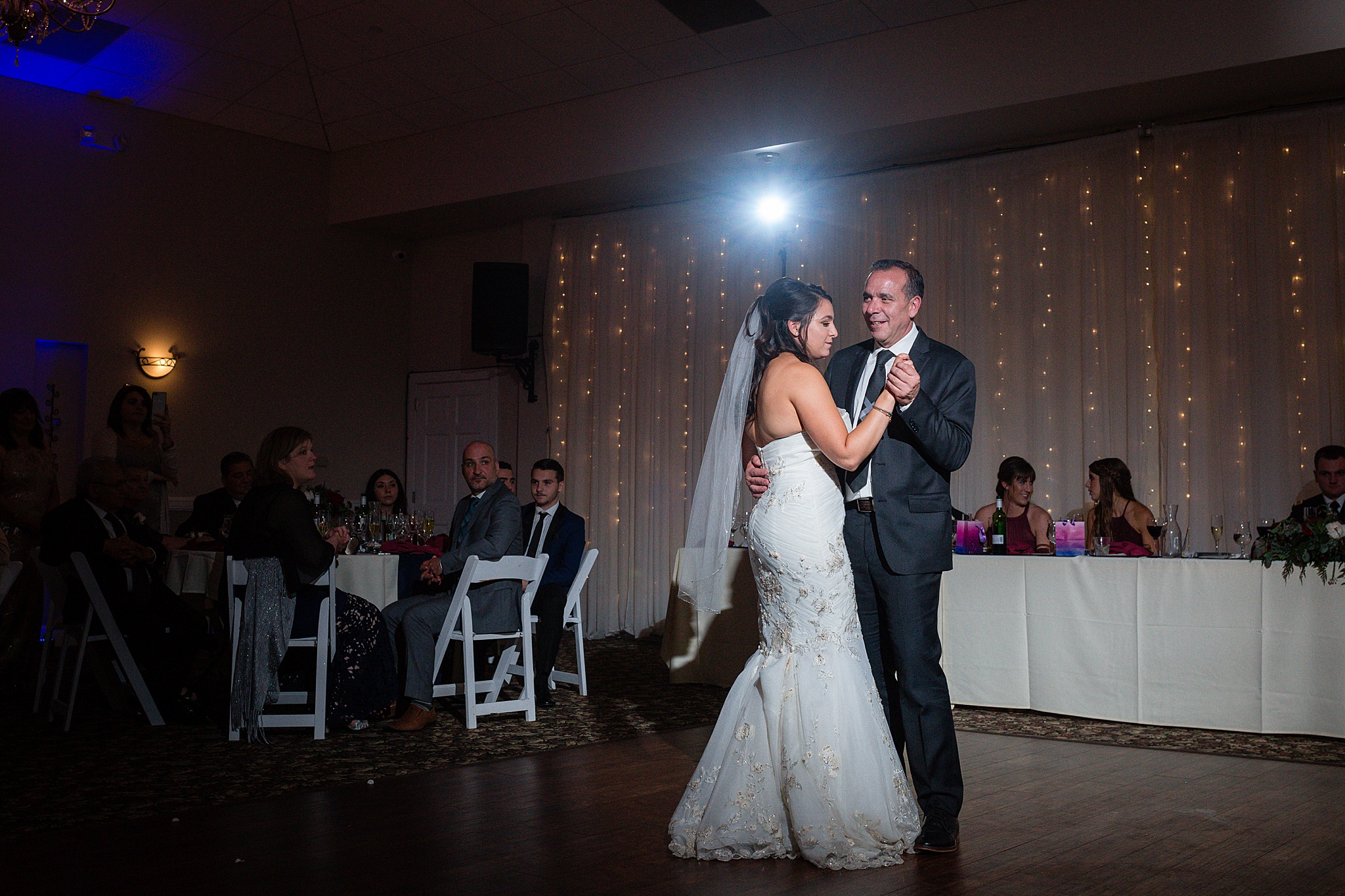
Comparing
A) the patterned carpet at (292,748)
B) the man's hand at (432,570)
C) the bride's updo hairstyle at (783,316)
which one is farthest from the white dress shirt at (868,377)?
the man's hand at (432,570)

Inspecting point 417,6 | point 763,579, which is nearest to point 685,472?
point 417,6

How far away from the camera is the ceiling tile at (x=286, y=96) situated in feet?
→ 29.1

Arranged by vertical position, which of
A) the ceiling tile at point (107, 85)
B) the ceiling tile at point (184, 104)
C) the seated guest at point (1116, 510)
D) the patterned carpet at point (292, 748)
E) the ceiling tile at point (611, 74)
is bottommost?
the patterned carpet at point (292, 748)

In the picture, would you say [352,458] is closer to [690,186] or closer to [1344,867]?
[690,186]

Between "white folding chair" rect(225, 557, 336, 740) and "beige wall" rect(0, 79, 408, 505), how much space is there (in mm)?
4917

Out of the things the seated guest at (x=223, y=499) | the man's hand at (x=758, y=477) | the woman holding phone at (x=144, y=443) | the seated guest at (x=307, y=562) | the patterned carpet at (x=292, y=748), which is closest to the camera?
the man's hand at (x=758, y=477)

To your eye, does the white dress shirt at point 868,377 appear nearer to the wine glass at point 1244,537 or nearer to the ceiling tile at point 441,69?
the wine glass at point 1244,537

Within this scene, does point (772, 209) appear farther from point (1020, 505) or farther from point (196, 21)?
point (196, 21)

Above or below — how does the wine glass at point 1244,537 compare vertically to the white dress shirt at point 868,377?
below

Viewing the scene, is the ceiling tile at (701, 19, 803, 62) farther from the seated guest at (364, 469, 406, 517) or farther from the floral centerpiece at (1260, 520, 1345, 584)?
the floral centerpiece at (1260, 520, 1345, 584)

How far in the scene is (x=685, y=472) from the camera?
31.4ft

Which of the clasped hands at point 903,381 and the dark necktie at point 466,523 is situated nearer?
the clasped hands at point 903,381

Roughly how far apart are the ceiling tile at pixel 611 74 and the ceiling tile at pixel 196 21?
7.88ft

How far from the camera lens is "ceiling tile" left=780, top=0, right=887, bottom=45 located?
7.49m
